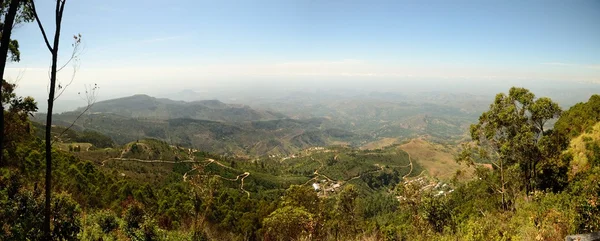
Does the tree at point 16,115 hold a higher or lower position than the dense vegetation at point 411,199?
higher

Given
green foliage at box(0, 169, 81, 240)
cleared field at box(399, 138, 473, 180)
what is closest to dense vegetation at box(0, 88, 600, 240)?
green foliage at box(0, 169, 81, 240)

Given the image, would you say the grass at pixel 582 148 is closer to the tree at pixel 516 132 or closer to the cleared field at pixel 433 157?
the tree at pixel 516 132

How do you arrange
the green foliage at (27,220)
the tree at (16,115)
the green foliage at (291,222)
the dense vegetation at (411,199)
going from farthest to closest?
the green foliage at (291,222) → the tree at (16,115) → the dense vegetation at (411,199) → the green foliage at (27,220)

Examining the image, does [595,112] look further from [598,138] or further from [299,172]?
[299,172]

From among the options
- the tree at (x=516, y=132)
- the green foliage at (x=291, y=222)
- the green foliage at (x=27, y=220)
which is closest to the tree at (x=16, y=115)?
the green foliage at (x=27, y=220)

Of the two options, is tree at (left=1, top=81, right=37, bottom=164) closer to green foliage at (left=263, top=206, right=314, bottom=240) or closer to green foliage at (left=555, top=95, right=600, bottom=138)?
green foliage at (left=263, top=206, right=314, bottom=240)

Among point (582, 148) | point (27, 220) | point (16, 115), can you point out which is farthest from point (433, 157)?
point (27, 220)

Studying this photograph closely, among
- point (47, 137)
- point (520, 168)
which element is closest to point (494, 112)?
point (520, 168)
